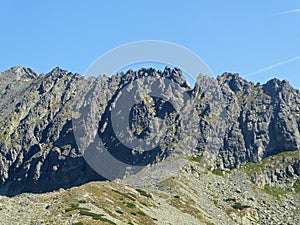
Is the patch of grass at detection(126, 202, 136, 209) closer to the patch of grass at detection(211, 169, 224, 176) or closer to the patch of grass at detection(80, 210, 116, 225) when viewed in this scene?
the patch of grass at detection(80, 210, 116, 225)

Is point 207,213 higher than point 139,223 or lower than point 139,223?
higher

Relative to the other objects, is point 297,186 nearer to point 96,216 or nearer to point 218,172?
point 218,172

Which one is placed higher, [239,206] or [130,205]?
[239,206]

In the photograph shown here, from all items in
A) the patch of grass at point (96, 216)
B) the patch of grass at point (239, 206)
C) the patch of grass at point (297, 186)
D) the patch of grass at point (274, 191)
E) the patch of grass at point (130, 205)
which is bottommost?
the patch of grass at point (96, 216)

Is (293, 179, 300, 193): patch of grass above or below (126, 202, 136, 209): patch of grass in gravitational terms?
above

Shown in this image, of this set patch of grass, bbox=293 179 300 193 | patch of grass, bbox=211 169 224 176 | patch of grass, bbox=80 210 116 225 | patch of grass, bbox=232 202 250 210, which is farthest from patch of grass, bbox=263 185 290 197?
patch of grass, bbox=80 210 116 225

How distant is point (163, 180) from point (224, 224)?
3317 cm

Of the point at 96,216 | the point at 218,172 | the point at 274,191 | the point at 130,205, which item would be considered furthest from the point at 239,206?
the point at 96,216

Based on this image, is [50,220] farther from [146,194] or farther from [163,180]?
[163,180]

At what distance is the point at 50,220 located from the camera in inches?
2719

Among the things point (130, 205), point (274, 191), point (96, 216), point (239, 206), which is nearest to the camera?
point (96, 216)

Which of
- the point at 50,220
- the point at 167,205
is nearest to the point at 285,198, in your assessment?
the point at 167,205

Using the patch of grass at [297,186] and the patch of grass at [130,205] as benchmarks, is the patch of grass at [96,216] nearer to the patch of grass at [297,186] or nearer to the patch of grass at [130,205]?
the patch of grass at [130,205]

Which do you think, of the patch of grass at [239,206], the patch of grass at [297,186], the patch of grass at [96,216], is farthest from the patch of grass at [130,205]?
the patch of grass at [297,186]
